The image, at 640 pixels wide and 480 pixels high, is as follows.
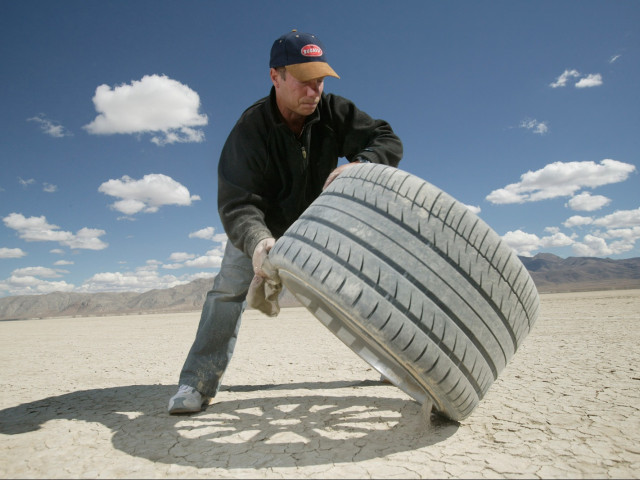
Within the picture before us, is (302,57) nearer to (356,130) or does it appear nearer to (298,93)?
(298,93)

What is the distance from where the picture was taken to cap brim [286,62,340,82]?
1663 millimetres

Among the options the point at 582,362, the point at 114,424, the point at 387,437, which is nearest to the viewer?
the point at 387,437

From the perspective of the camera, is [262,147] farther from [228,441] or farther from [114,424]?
[114,424]

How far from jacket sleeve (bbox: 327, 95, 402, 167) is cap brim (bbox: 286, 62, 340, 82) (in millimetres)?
304

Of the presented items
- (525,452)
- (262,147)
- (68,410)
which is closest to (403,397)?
(525,452)

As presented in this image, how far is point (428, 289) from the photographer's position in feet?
3.70

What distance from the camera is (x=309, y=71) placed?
5.46ft

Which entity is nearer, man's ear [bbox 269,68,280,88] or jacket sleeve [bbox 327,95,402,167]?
man's ear [bbox 269,68,280,88]

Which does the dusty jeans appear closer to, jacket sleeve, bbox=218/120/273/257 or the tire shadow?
the tire shadow

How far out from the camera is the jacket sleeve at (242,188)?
1.62 m

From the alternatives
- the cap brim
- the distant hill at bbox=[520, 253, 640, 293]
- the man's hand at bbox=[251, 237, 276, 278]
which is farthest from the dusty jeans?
the distant hill at bbox=[520, 253, 640, 293]

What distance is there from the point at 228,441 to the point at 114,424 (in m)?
0.59

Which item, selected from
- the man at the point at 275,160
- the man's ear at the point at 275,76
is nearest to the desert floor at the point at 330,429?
the man at the point at 275,160

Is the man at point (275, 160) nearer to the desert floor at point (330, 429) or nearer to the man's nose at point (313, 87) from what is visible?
the man's nose at point (313, 87)
